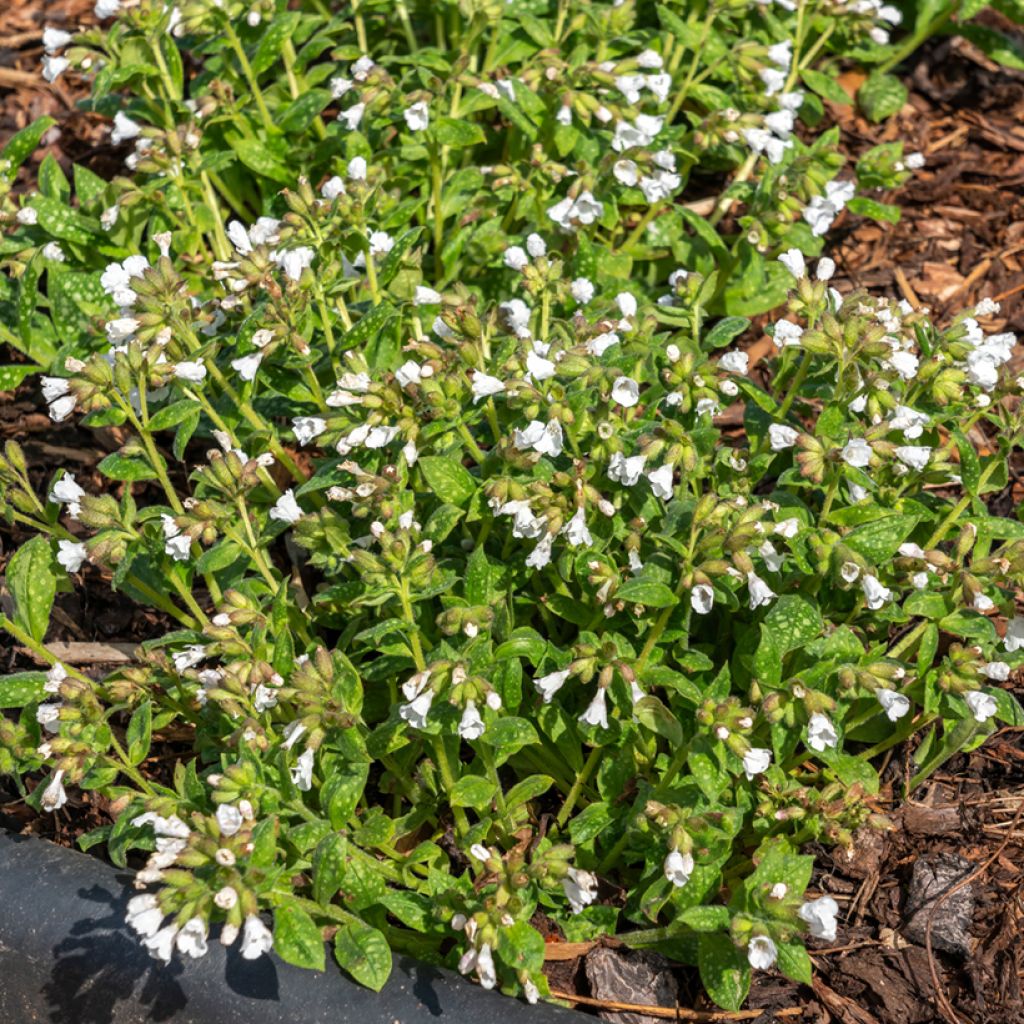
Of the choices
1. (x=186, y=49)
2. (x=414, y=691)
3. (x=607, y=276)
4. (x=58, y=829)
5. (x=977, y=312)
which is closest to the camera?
(x=414, y=691)

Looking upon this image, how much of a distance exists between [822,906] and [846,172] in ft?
12.1

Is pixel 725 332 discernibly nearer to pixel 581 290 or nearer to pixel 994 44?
pixel 581 290

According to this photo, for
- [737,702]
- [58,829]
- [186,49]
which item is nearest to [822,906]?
[737,702]

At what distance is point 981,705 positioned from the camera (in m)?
3.11

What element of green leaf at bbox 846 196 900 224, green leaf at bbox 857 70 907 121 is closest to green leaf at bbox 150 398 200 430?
green leaf at bbox 846 196 900 224

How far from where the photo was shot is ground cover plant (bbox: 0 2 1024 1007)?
2.99 metres

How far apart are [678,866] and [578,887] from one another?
0.93 feet

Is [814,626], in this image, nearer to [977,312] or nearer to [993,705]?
[993,705]

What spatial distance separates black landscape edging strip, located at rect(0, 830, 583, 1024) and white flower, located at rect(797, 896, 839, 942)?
61 cm

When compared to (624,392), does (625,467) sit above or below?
below

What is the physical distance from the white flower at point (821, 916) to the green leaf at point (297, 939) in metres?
1.08

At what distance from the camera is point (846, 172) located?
545cm

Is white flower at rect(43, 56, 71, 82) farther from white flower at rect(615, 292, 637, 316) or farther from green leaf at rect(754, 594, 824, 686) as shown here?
green leaf at rect(754, 594, 824, 686)

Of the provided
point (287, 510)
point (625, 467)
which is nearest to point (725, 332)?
point (625, 467)
